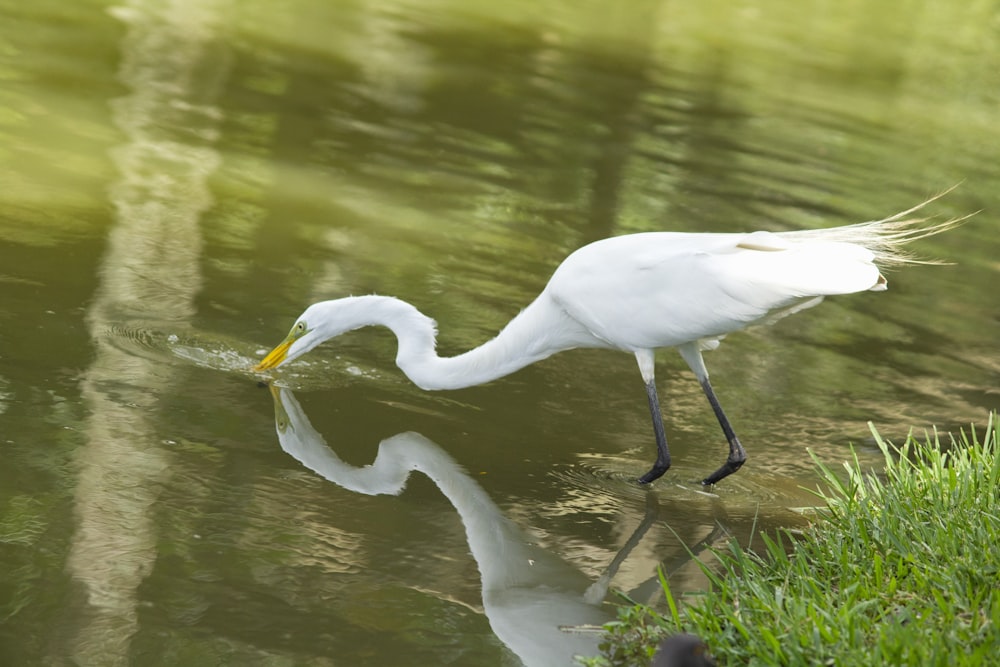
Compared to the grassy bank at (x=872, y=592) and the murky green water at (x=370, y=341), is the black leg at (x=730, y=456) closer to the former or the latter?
the murky green water at (x=370, y=341)

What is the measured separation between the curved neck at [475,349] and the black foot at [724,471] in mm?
794

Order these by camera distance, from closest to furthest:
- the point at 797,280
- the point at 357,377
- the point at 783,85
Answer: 1. the point at 797,280
2. the point at 357,377
3. the point at 783,85

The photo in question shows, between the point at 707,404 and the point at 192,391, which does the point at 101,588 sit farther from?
the point at 707,404

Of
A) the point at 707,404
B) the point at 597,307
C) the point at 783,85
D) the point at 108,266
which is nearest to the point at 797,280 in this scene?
the point at 597,307

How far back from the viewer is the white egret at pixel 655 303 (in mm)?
5402

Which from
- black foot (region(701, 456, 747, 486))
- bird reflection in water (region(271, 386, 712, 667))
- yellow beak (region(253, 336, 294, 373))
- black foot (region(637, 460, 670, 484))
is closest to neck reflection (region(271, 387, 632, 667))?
bird reflection in water (region(271, 386, 712, 667))

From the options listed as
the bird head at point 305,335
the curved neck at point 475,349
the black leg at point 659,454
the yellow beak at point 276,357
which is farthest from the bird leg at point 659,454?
the yellow beak at point 276,357

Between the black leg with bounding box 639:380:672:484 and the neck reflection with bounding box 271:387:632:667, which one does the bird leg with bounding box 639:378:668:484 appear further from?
the neck reflection with bounding box 271:387:632:667

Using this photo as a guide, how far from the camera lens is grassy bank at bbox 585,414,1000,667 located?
138 inches

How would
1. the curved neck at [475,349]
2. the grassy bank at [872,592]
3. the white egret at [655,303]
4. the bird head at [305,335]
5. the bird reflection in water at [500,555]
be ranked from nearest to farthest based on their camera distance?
the grassy bank at [872,592]
the bird reflection in water at [500,555]
the white egret at [655,303]
the curved neck at [475,349]
the bird head at [305,335]

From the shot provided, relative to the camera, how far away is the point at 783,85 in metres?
16.5

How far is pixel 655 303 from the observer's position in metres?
5.56

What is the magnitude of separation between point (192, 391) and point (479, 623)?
213 centimetres

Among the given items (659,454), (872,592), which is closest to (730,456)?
(659,454)
